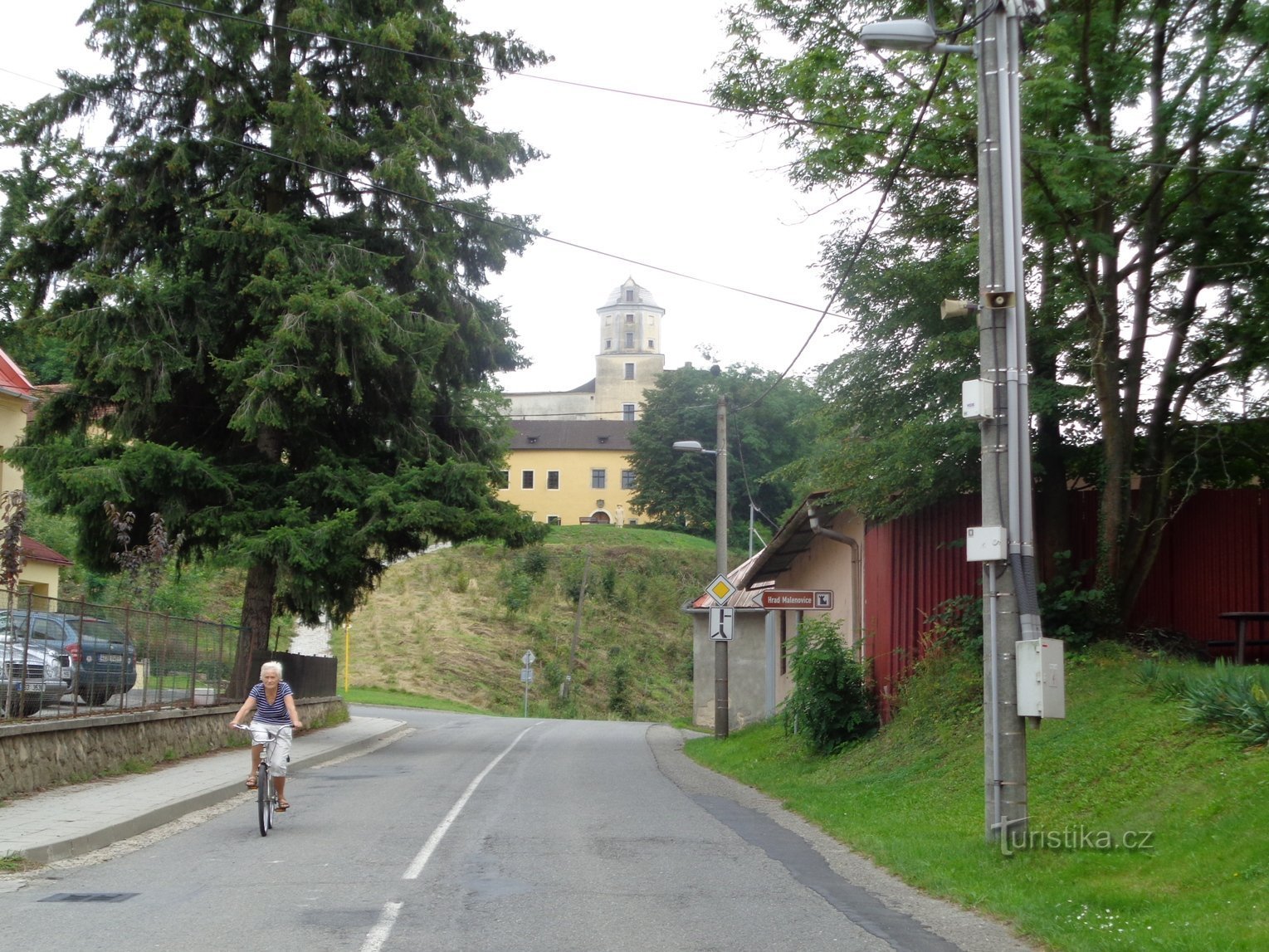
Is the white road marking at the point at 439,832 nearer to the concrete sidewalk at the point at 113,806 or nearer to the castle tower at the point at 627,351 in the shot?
the concrete sidewalk at the point at 113,806

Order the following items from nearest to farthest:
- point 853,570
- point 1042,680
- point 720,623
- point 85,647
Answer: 1. point 1042,680
2. point 85,647
3. point 853,570
4. point 720,623

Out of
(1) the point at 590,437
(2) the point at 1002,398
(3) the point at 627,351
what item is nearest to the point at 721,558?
(2) the point at 1002,398

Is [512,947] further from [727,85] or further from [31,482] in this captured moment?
[31,482]

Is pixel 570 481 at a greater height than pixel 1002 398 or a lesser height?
greater

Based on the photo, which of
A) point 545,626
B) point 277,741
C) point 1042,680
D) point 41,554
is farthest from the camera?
point 545,626

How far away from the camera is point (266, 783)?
12.5 meters

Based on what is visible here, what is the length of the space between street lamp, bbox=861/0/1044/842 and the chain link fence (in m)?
10.3

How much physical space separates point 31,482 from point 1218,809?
22437 millimetres

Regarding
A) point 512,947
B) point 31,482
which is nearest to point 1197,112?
point 512,947

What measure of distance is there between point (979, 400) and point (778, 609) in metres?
13.5

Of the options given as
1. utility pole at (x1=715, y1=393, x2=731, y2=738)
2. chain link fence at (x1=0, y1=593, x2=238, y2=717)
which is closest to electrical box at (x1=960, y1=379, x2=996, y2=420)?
chain link fence at (x1=0, y1=593, x2=238, y2=717)

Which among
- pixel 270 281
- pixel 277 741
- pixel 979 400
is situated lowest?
pixel 277 741

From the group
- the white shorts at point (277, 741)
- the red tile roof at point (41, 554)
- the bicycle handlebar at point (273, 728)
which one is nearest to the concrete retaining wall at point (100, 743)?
the bicycle handlebar at point (273, 728)

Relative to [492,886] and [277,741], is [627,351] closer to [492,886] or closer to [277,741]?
[277,741]
